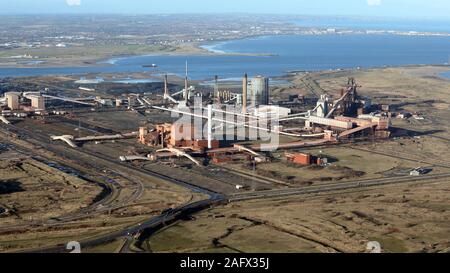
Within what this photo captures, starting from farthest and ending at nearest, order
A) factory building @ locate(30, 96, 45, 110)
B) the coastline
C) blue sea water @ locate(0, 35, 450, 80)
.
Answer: the coastline → blue sea water @ locate(0, 35, 450, 80) → factory building @ locate(30, 96, 45, 110)

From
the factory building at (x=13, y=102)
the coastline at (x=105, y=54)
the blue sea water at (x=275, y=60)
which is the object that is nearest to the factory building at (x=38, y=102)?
the factory building at (x=13, y=102)

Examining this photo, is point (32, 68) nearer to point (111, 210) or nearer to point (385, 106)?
point (385, 106)

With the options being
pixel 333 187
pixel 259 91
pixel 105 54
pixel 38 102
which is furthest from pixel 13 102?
pixel 105 54

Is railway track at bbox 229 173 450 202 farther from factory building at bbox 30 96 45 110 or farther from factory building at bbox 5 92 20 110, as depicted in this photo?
factory building at bbox 5 92 20 110

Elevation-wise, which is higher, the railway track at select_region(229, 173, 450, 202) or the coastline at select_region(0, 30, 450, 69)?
the coastline at select_region(0, 30, 450, 69)

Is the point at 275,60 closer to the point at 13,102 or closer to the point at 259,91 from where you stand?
the point at 259,91

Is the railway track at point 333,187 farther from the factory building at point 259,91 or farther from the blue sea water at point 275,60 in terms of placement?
the blue sea water at point 275,60

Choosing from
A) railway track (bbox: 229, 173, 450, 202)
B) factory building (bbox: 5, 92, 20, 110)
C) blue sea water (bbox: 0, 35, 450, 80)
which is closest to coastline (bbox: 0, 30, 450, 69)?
blue sea water (bbox: 0, 35, 450, 80)
